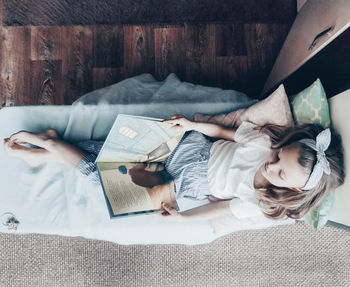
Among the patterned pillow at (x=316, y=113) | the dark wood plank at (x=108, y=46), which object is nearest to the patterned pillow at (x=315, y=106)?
the patterned pillow at (x=316, y=113)

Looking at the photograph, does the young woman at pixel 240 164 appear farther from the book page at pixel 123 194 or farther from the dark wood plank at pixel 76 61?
the dark wood plank at pixel 76 61

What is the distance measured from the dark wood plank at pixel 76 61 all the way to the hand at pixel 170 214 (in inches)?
28.0

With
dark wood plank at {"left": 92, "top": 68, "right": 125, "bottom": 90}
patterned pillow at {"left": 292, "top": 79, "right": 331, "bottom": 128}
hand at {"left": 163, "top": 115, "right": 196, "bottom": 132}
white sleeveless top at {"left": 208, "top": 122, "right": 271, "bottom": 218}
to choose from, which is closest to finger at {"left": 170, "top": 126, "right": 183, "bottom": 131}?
hand at {"left": 163, "top": 115, "right": 196, "bottom": 132}

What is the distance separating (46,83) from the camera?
1.43 m

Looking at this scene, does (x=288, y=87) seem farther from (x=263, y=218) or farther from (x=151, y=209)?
(x=151, y=209)

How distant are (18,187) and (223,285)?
3.06 ft

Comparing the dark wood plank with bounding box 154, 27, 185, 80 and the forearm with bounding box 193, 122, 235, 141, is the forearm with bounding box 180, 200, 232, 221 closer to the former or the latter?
the forearm with bounding box 193, 122, 235, 141

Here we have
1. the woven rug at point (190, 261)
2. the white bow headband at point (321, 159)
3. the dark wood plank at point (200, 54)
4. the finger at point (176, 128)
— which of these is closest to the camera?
the white bow headband at point (321, 159)

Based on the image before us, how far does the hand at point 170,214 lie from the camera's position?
999 millimetres

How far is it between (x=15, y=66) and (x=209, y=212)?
1.09 meters

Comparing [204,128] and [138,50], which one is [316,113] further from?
[138,50]

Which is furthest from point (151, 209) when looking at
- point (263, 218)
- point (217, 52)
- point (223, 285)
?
point (217, 52)

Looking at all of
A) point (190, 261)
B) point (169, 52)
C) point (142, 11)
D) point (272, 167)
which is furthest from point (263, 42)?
point (190, 261)

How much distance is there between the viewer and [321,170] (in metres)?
0.83
